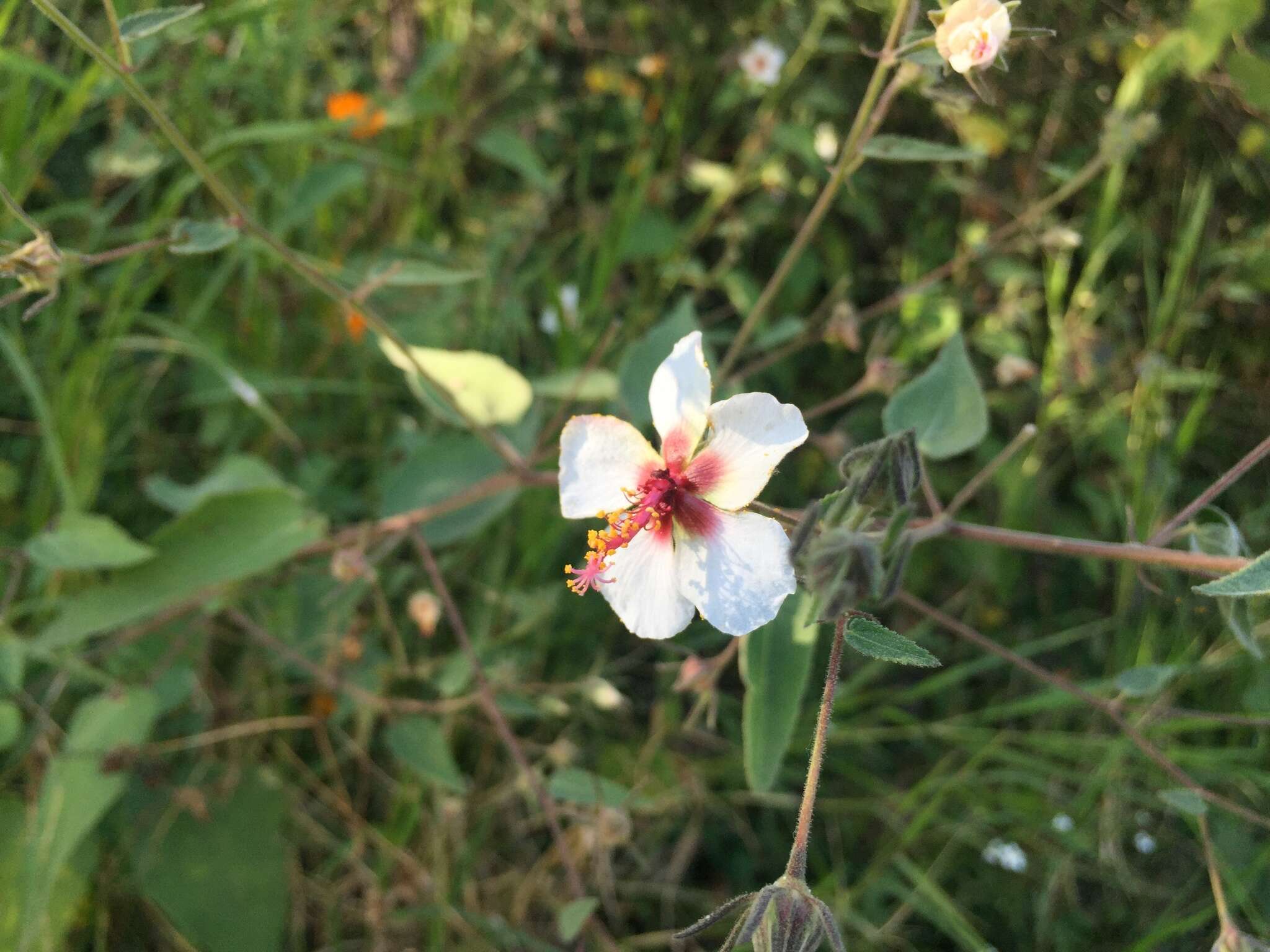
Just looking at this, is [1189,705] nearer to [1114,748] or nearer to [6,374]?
[1114,748]

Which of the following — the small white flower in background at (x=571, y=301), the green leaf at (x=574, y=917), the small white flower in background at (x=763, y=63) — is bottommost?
the green leaf at (x=574, y=917)

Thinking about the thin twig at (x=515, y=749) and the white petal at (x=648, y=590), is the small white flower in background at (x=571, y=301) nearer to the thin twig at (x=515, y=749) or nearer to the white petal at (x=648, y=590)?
the thin twig at (x=515, y=749)

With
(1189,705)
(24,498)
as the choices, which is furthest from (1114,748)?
(24,498)

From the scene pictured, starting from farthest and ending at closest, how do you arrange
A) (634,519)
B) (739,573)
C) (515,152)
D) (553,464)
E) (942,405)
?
(515,152) → (553,464) → (942,405) → (634,519) → (739,573)

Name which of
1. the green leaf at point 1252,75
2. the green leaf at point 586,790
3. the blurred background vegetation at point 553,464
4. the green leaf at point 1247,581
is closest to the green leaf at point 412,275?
the blurred background vegetation at point 553,464

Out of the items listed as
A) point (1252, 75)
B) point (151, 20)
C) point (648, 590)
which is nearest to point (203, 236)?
point (151, 20)

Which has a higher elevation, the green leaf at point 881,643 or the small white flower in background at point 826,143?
the green leaf at point 881,643

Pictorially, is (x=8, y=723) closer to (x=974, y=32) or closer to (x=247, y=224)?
(x=247, y=224)
